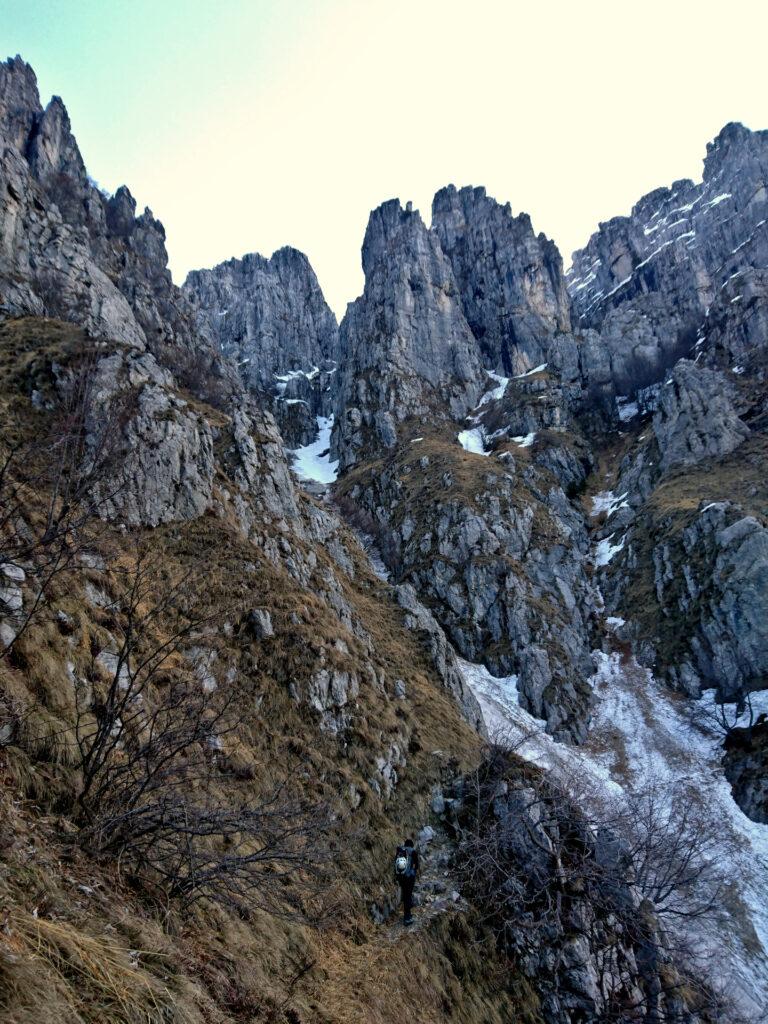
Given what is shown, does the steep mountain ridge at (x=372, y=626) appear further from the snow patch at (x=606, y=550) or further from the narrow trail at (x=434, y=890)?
the snow patch at (x=606, y=550)

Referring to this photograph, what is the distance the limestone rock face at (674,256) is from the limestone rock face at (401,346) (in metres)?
32.1

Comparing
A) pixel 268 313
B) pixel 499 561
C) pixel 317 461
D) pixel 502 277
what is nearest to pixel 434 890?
pixel 499 561

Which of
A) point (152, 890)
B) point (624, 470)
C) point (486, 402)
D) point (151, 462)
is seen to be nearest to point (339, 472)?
point (486, 402)

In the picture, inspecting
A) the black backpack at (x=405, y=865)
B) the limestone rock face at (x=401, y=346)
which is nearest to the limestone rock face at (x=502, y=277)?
the limestone rock face at (x=401, y=346)

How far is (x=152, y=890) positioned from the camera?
5422 millimetres

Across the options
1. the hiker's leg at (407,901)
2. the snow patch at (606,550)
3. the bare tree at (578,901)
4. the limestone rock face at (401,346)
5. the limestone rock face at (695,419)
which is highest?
the limestone rock face at (401,346)

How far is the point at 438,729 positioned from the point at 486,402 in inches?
3248

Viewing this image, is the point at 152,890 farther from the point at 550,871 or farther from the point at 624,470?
the point at 624,470

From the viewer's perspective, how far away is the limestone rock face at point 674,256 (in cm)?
9975

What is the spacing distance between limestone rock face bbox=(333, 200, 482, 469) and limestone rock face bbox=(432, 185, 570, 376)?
7.34m

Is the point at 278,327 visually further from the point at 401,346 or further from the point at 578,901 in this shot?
the point at 578,901

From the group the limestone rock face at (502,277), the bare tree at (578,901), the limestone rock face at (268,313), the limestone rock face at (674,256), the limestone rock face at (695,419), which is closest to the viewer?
the bare tree at (578,901)

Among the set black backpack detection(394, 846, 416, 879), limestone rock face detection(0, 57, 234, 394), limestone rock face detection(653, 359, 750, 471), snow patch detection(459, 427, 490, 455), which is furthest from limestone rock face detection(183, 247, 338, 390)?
black backpack detection(394, 846, 416, 879)

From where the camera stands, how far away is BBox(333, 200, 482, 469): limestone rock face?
8806 cm
